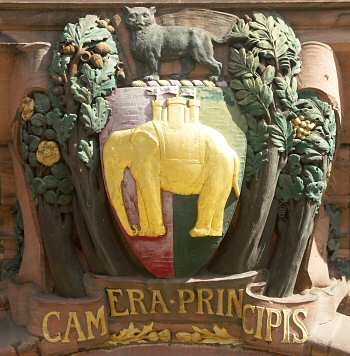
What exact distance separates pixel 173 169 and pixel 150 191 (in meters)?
0.16

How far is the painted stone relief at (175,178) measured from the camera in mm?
4887

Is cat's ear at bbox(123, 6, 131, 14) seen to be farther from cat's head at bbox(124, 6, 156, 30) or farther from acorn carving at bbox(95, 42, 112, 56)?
acorn carving at bbox(95, 42, 112, 56)

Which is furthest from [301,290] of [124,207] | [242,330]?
[124,207]

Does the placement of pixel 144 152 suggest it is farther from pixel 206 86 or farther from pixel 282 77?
pixel 282 77

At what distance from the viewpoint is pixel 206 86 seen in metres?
5.01

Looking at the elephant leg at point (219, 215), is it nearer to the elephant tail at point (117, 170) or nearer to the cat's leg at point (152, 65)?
the elephant tail at point (117, 170)

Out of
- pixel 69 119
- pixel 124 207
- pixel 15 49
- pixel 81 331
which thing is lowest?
pixel 81 331

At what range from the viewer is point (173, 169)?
190 inches

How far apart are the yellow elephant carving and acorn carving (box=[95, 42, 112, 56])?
42 centimetres

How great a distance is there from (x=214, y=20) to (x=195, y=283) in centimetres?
142

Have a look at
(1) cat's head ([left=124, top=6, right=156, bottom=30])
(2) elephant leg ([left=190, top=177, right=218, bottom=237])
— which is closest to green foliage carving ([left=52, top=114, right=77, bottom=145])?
(1) cat's head ([left=124, top=6, right=156, bottom=30])

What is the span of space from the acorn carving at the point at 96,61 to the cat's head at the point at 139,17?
0.82 feet

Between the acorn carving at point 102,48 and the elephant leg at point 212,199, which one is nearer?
the elephant leg at point 212,199

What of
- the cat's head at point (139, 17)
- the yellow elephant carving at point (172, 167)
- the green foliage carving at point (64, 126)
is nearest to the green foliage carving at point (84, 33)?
the cat's head at point (139, 17)
